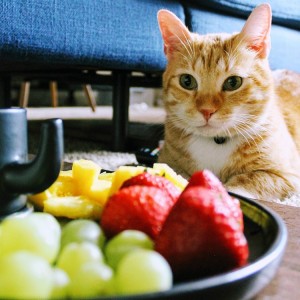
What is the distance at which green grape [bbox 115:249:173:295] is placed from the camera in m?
0.34

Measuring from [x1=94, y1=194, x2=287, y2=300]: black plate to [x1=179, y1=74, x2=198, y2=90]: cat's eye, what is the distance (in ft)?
2.52

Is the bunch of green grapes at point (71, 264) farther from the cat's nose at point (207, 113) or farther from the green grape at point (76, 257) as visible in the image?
the cat's nose at point (207, 113)

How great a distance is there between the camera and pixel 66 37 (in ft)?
4.52

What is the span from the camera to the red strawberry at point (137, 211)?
46 cm

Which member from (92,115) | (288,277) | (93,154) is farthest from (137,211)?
(92,115)

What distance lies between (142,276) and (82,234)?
0.12 m

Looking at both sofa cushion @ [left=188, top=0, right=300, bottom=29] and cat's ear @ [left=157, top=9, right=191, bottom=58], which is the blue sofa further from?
Result: cat's ear @ [left=157, top=9, right=191, bottom=58]

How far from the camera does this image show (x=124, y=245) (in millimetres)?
412

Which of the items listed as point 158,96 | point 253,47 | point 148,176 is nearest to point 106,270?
point 148,176

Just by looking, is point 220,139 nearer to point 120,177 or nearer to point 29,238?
point 120,177

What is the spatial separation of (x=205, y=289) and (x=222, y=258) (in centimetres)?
8

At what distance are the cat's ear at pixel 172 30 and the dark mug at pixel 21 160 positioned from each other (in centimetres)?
85

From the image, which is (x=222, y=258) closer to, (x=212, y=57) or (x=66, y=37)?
(x=212, y=57)

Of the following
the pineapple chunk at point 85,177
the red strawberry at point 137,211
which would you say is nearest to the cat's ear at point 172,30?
the pineapple chunk at point 85,177
